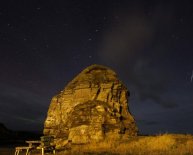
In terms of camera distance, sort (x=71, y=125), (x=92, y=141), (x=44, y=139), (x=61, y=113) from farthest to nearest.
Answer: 1. (x=61, y=113)
2. (x=71, y=125)
3. (x=92, y=141)
4. (x=44, y=139)

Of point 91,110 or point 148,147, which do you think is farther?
point 91,110

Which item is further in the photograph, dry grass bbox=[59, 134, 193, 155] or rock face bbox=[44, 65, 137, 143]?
rock face bbox=[44, 65, 137, 143]

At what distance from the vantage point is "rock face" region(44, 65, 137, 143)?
2820 centimetres

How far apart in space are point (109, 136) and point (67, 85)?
890cm

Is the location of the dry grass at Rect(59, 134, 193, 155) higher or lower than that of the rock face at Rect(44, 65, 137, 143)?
lower

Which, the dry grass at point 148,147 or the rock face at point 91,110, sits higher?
the rock face at point 91,110

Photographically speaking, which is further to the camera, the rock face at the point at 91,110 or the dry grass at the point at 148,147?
the rock face at the point at 91,110

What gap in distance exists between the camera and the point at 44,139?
71.5 feet

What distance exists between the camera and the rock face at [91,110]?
28.2 meters

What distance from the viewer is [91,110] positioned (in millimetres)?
29078

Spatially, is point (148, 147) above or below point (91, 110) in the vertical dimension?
below

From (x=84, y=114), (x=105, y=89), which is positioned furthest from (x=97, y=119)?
(x=105, y=89)

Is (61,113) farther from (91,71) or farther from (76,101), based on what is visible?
(91,71)

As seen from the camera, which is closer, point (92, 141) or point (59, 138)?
Result: point (92, 141)
